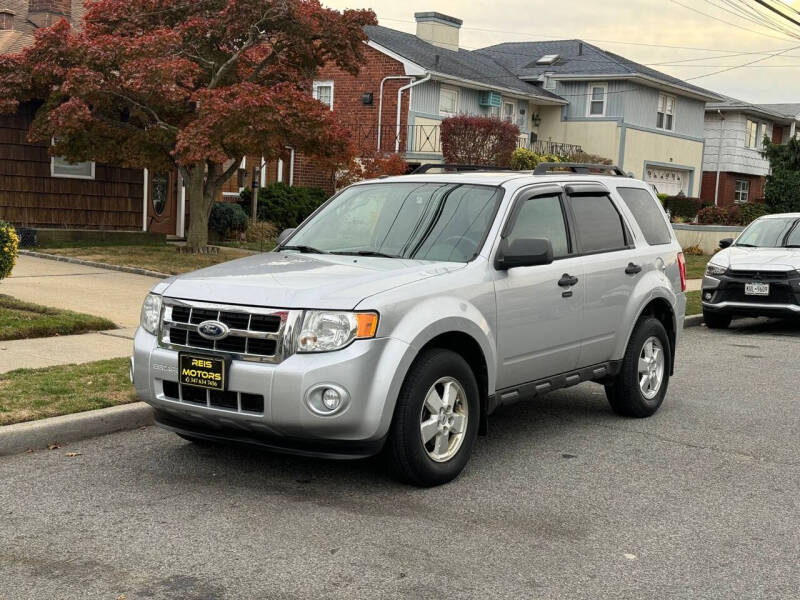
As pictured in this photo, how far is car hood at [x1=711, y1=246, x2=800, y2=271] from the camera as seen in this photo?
13820mm

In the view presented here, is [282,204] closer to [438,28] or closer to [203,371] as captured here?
[438,28]

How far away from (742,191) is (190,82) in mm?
43745

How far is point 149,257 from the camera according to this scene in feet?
59.5

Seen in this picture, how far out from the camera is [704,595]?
430cm

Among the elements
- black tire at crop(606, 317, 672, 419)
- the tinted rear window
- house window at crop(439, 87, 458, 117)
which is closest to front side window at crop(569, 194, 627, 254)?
the tinted rear window

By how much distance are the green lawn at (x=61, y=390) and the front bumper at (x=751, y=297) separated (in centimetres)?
896

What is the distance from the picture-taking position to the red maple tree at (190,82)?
16.7 metres

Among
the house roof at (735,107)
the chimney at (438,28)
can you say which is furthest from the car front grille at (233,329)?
the house roof at (735,107)

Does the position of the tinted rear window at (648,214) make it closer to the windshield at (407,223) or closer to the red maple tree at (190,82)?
the windshield at (407,223)

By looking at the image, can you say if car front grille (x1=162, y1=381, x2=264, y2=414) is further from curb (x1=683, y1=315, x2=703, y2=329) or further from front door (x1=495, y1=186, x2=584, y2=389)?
curb (x1=683, y1=315, x2=703, y2=329)

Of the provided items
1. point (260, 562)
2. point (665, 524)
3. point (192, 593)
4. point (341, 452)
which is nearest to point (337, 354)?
point (341, 452)

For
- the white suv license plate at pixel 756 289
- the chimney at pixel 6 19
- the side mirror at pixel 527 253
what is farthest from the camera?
the chimney at pixel 6 19

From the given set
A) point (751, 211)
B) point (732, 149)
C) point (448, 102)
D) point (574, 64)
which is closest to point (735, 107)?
point (732, 149)

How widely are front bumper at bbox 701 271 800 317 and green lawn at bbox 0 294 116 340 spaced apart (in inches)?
330
